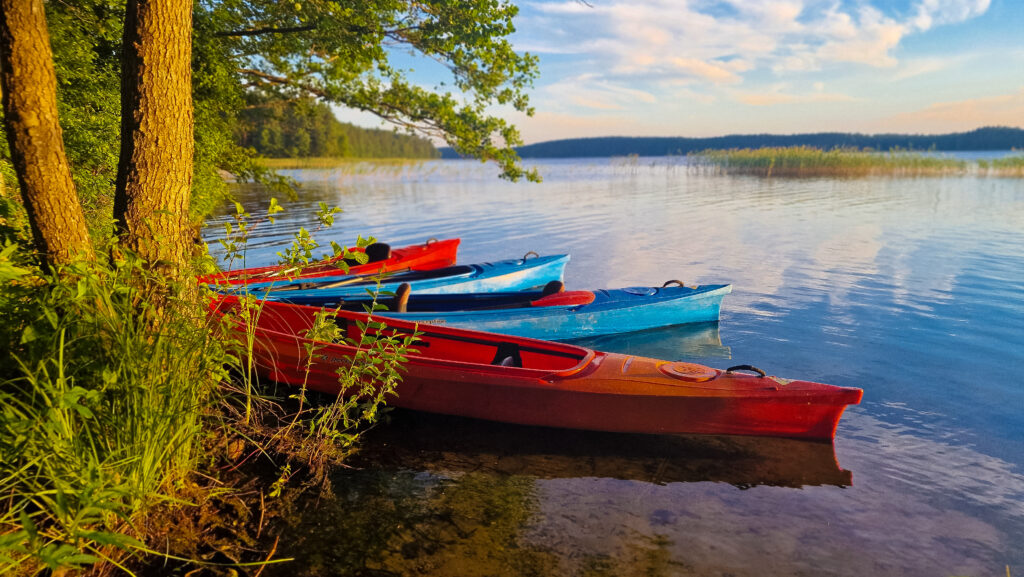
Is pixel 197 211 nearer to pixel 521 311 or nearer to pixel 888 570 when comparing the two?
pixel 521 311

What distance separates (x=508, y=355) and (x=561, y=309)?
200cm

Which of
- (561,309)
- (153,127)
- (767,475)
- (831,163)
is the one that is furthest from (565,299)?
(831,163)

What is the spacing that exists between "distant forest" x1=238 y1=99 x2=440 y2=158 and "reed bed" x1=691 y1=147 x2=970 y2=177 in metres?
21.3

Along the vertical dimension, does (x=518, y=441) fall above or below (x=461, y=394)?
below

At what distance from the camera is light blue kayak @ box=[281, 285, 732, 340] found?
282 inches

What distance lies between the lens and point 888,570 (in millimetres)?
3365

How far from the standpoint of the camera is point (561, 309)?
7.45 metres

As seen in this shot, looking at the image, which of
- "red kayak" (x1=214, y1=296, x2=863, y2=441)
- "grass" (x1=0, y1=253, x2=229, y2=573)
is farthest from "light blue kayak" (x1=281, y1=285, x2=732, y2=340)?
"grass" (x1=0, y1=253, x2=229, y2=573)

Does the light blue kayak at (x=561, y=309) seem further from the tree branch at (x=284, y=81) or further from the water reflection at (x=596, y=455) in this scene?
the tree branch at (x=284, y=81)

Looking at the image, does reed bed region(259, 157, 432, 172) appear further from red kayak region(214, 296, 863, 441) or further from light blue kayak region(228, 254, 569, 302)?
red kayak region(214, 296, 863, 441)

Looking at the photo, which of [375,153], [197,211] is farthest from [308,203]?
[375,153]

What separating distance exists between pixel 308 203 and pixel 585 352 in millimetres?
24240

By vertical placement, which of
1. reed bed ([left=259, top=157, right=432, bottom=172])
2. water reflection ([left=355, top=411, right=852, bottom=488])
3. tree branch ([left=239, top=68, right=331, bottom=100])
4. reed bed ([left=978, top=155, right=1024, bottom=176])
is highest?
reed bed ([left=259, top=157, right=432, bottom=172])

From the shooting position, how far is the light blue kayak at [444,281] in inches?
313
